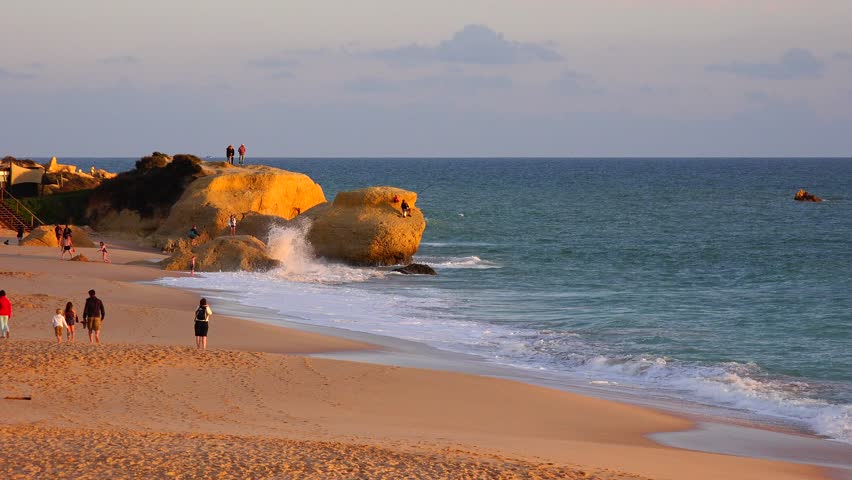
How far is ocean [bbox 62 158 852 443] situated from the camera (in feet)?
66.9

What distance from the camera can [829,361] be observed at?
22156 mm

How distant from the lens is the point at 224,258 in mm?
36531

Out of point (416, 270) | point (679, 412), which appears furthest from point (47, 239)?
point (679, 412)

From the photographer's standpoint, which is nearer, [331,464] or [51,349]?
[331,464]

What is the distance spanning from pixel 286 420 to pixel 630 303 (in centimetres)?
1920

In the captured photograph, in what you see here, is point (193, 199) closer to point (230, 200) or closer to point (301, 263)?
point (230, 200)

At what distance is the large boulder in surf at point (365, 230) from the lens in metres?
40.3

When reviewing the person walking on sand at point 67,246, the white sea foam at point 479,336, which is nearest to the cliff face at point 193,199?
the person walking on sand at point 67,246

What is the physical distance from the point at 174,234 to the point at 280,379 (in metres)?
28.3

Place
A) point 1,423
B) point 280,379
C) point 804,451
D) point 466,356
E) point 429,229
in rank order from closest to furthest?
point 1,423
point 804,451
point 280,379
point 466,356
point 429,229

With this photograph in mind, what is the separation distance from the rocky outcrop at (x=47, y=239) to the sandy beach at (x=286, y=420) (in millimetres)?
19047

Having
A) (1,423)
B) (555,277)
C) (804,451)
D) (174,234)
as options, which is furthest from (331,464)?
(174,234)

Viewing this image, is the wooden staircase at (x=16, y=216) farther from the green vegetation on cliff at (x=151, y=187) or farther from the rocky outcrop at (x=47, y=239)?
the rocky outcrop at (x=47, y=239)

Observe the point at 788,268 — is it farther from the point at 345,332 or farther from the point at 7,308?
the point at 7,308
